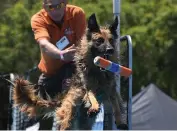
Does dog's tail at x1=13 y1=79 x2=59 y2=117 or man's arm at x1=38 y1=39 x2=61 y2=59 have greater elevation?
man's arm at x1=38 y1=39 x2=61 y2=59

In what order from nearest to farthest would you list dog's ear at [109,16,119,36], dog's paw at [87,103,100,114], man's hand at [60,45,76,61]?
dog's paw at [87,103,100,114], dog's ear at [109,16,119,36], man's hand at [60,45,76,61]

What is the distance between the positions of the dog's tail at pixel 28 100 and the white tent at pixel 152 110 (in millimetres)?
5864

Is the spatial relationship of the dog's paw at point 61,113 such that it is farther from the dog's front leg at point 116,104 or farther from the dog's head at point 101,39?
the dog's head at point 101,39

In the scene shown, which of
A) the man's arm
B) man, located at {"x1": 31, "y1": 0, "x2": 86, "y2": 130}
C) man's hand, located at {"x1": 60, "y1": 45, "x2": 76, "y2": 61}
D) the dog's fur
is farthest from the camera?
man, located at {"x1": 31, "y1": 0, "x2": 86, "y2": 130}

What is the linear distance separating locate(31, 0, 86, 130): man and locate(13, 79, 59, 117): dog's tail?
0.85 ft

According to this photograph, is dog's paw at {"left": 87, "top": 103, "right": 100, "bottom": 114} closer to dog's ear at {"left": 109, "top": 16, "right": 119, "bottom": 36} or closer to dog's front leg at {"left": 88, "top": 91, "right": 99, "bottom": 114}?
dog's front leg at {"left": 88, "top": 91, "right": 99, "bottom": 114}

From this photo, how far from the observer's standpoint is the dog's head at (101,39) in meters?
5.73

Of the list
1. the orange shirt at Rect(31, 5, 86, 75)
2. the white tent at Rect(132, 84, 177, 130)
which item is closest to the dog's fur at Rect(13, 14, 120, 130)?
the orange shirt at Rect(31, 5, 86, 75)

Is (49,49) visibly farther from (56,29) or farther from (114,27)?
(114,27)

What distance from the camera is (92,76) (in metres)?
6.00

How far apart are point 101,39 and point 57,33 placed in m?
1.13

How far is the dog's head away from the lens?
573cm

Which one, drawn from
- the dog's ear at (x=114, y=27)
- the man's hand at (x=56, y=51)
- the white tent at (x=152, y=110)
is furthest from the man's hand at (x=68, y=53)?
the white tent at (x=152, y=110)

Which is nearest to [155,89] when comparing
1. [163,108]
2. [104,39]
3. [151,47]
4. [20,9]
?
[163,108]
